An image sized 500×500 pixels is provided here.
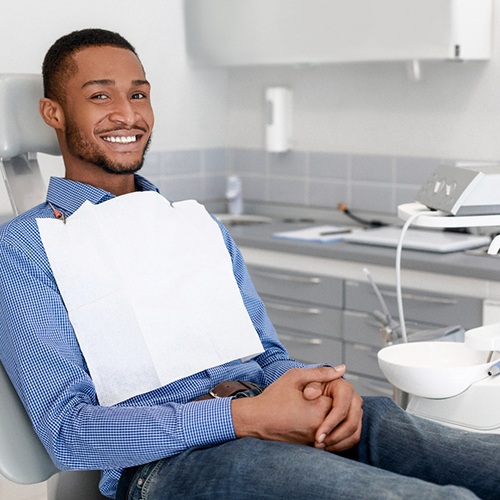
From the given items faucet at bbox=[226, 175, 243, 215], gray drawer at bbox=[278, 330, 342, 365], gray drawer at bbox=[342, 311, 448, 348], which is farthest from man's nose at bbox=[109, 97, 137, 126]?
faucet at bbox=[226, 175, 243, 215]

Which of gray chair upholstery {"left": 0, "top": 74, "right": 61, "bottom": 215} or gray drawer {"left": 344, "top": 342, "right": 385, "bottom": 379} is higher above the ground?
gray chair upholstery {"left": 0, "top": 74, "right": 61, "bottom": 215}

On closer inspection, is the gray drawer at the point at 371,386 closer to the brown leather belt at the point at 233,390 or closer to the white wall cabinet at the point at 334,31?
the white wall cabinet at the point at 334,31

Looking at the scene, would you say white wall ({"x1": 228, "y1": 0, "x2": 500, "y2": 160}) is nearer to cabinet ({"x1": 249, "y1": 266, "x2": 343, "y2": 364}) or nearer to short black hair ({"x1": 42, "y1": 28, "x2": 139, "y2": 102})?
cabinet ({"x1": 249, "y1": 266, "x2": 343, "y2": 364})

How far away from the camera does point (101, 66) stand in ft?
6.98

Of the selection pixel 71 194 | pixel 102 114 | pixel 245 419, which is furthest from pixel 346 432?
pixel 102 114

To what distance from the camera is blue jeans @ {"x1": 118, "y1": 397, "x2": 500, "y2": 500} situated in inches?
58.7

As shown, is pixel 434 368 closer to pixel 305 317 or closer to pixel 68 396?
pixel 68 396

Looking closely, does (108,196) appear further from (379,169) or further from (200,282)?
(379,169)

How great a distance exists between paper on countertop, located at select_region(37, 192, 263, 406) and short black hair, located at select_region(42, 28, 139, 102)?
1.01 feet

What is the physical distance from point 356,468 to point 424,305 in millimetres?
1721

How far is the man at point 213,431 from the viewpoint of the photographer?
1561 mm

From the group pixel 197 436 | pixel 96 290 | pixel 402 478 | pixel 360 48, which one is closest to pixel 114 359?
pixel 96 290

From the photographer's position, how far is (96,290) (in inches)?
75.1

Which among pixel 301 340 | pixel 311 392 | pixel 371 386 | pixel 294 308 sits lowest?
pixel 371 386
